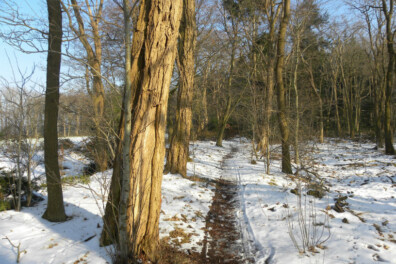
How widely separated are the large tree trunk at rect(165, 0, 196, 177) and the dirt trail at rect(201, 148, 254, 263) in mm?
1998

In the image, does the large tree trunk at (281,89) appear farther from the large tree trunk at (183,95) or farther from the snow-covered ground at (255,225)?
the large tree trunk at (183,95)

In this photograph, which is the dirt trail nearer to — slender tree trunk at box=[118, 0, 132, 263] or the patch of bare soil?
the patch of bare soil

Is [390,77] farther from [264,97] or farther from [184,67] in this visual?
[184,67]

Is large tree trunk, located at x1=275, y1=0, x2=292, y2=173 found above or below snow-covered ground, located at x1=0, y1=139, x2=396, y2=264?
above

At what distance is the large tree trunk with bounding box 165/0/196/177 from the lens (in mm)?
8383

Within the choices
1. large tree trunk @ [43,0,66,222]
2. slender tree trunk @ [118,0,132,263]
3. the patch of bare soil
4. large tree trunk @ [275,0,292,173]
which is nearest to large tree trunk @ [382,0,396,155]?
large tree trunk @ [275,0,292,173]

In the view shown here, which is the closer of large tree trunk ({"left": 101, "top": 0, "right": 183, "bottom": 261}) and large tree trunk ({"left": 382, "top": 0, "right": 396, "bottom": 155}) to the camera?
large tree trunk ({"left": 101, "top": 0, "right": 183, "bottom": 261})

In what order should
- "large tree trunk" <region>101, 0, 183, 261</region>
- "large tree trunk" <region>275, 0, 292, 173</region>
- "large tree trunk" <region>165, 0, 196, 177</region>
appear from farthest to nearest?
1. "large tree trunk" <region>275, 0, 292, 173</region>
2. "large tree trunk" <region>165, 0, 196, 177</region>
3. "large tree trunk" <region>101, 0, 183, 261</region>

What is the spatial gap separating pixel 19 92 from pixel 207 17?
14.4 meters

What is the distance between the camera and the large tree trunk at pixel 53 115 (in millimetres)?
4533

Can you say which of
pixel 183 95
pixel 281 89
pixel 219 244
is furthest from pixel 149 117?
pixel 281 89

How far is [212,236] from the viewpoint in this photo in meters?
4.49

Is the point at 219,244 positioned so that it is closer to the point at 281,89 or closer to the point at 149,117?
the point at 149,117

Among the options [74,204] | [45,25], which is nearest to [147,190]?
[74,204]
